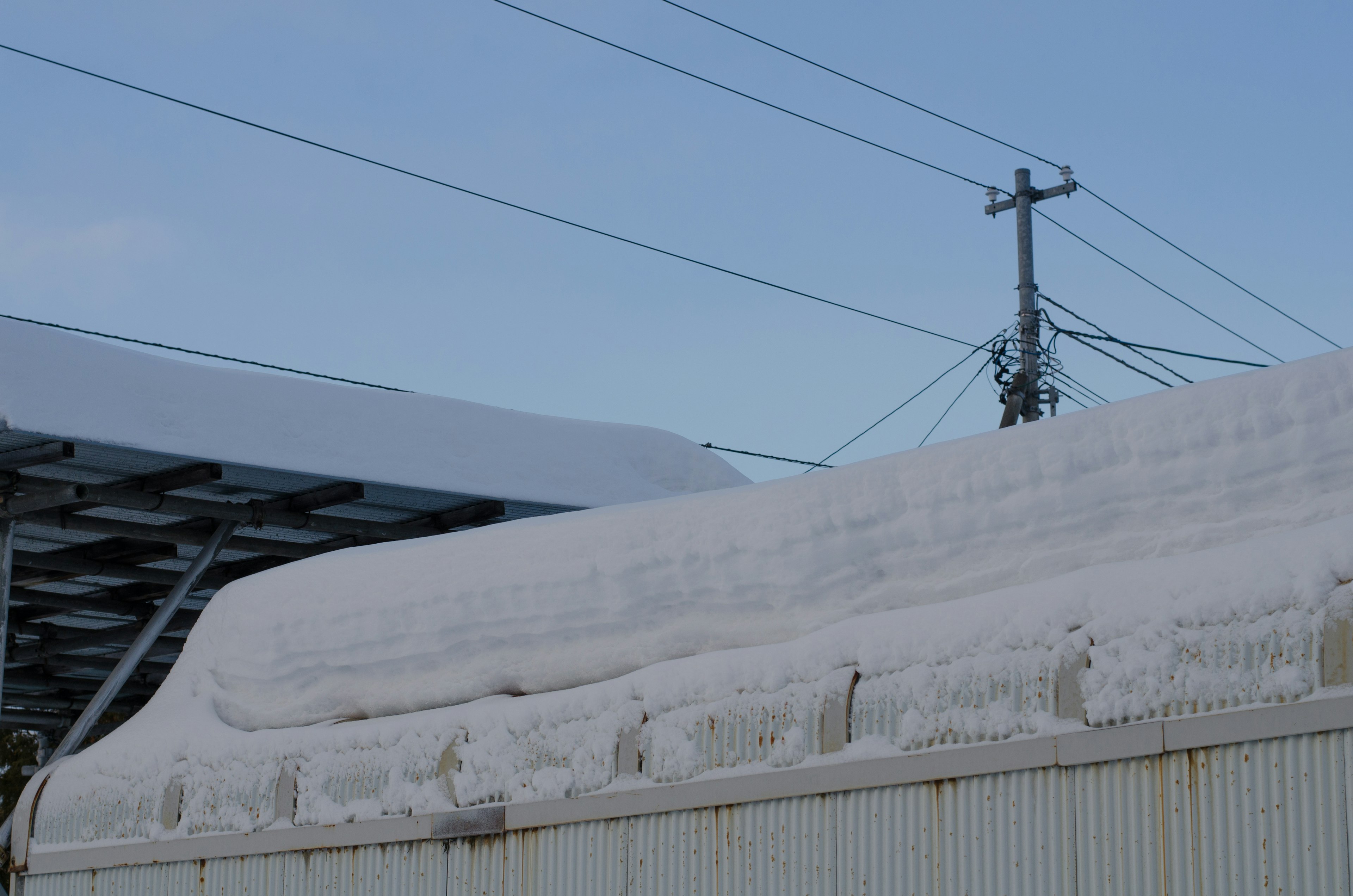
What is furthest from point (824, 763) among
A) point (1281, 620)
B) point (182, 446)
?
point (182, 446)

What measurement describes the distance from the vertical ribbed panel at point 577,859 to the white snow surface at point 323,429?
5.02 metres

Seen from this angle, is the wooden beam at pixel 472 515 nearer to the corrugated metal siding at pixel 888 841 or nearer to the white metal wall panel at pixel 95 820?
the white metal wall panel at pixel 95 820

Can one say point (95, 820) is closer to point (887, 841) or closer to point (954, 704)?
point (887, 841)

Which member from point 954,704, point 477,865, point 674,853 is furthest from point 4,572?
point 954,704

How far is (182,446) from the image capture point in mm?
9398

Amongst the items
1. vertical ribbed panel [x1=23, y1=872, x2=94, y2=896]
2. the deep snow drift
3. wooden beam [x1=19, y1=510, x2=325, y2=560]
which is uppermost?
wooden beam [x1=19, y1=510, x2=325, y2=560]

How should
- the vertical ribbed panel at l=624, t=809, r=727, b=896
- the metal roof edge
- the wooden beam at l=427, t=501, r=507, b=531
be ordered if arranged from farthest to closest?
the wooden beam at l=427, t=501, r=507, b=531
the vertical ribbed panel at l=624, t=809, r=727, b=896
the metal roof edge

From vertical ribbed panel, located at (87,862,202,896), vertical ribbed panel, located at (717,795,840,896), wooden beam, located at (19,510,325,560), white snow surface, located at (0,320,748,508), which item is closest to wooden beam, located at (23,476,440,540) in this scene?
wooden beam, located at (19,510,325,560)

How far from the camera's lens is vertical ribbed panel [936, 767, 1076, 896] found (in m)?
4.08

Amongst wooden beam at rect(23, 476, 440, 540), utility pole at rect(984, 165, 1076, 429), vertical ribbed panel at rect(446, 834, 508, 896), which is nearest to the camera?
vertical ribbed panel at rect(446, 834, 508, 896)

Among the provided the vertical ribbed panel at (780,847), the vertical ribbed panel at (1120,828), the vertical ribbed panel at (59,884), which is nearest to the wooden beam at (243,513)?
the vertical ribbed panel at (59,884)

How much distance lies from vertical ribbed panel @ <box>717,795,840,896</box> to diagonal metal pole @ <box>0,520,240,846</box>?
17.7 ft

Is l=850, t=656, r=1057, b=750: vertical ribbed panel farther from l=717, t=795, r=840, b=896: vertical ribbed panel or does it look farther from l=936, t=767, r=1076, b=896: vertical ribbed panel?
l=717, t=795, r=840, b=896: vertical ribbed panel

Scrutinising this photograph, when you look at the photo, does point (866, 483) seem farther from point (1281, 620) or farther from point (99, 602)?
point (99, 602)
